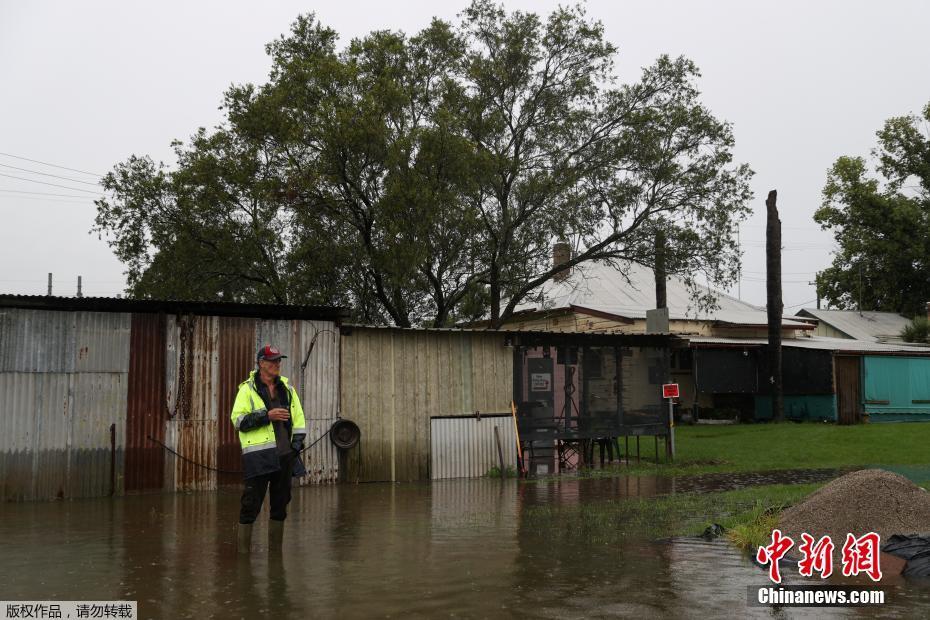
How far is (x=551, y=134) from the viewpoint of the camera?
88.4ft

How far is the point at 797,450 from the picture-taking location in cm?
2239

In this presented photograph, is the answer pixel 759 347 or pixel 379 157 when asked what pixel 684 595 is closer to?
pixel 379 157

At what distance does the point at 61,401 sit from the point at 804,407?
87.3 ft

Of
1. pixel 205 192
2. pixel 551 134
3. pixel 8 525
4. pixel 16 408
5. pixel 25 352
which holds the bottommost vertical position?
pixel 8 525

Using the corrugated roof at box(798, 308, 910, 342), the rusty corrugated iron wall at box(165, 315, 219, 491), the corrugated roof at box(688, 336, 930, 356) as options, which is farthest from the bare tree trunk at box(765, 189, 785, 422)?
the rusty corrugated iron wall at box(165, 315, 219, 491)

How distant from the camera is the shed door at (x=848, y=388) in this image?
31.0 meters

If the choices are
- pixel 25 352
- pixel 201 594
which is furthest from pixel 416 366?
pixel 201 594

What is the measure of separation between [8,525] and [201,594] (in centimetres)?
613

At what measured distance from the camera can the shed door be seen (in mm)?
31000

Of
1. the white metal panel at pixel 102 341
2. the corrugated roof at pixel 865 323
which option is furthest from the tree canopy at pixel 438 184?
the corrugated roof at pixel 865 323

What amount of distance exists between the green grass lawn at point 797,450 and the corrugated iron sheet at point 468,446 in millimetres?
1923

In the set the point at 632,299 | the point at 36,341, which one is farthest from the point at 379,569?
the point at 632,299

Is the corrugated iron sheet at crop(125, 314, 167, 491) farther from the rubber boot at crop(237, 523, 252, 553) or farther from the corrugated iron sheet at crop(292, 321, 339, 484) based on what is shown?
the rubber boot at crop(237, 523, 252, 553)

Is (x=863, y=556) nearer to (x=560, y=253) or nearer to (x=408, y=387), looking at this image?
(x=408, y=387)
